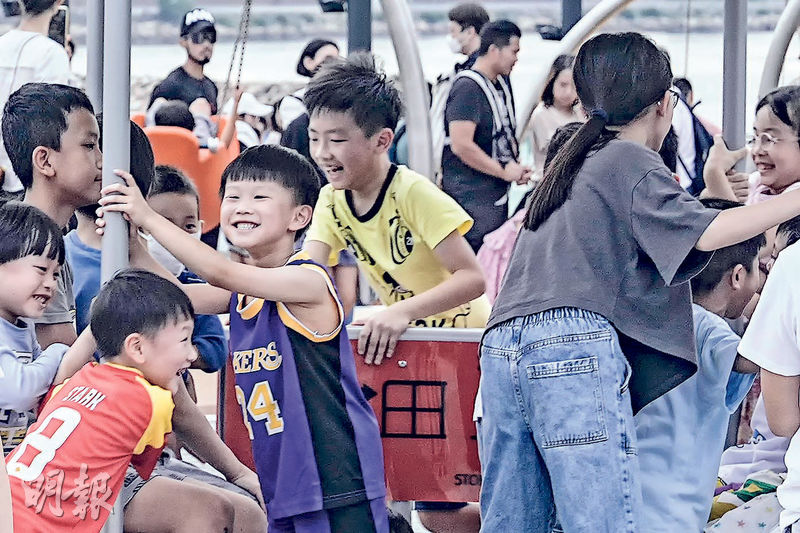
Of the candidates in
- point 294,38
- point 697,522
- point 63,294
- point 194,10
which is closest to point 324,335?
point 63,294

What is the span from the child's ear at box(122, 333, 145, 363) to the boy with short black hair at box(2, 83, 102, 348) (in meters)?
0.42

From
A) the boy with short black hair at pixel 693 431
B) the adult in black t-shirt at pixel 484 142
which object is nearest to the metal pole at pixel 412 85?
the adult in black t-shirt at pixel 484 142

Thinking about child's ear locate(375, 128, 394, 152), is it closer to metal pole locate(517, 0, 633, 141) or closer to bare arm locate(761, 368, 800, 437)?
bare arm locate(761, 368, 800, 437)

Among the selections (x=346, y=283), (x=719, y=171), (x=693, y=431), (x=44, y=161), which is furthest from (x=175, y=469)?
(x=719, y=171)

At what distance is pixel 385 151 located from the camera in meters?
3.56

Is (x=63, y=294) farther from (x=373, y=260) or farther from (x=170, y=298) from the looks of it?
(x=373, y=260)

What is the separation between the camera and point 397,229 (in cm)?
356

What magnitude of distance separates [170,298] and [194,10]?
19.2ft

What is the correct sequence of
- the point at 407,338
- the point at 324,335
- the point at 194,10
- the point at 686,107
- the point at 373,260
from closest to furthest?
the point at 324,335, the point at 407,338, the point at 373,260, the point at 686,107, the point at 194,10

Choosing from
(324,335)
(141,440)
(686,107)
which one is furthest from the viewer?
(686,107)

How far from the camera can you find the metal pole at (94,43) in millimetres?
3023

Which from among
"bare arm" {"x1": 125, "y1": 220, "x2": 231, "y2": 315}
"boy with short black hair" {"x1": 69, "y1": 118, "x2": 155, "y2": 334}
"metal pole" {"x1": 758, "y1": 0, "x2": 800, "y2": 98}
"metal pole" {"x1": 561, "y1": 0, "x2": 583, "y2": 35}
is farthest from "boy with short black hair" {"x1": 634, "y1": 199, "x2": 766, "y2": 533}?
"metal pole" {"x1": 561, "y1": 0, "x2": 583, "y2": 35}

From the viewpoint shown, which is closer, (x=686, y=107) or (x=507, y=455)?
(x=507, y=455)

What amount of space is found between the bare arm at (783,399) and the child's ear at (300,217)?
1.13 m
